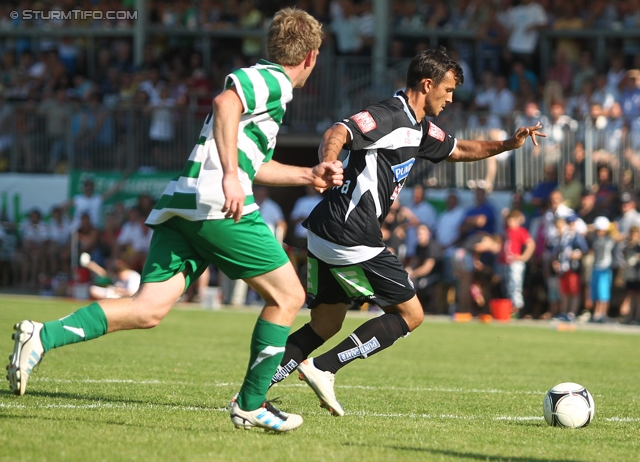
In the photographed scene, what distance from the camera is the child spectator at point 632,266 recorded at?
1741cm

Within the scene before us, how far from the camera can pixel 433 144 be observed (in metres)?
7.01

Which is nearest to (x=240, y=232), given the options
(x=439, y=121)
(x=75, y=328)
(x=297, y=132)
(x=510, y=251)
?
(x=75, y=328)

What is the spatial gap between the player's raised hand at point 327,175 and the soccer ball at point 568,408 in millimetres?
2110

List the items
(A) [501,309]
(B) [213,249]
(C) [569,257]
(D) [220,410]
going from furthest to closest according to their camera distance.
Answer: (A) [501,309] → (C) [569,257] → (D) [220,410] → (B) [213,249]

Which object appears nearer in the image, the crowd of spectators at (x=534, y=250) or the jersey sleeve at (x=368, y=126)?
the jersey sleeve at (x=368, y=126)

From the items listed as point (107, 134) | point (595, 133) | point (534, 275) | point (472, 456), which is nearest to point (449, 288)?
point (534, 275)

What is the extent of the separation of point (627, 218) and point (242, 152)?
13.7 m

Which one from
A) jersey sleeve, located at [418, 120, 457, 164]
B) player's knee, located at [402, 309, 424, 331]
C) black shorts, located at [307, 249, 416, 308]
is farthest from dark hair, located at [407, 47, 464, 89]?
player's knee, located at [402, 309, 424, 331]

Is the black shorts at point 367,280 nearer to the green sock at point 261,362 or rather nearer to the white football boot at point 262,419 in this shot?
the green sock at point 261,362

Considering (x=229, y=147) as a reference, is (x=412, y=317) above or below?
below

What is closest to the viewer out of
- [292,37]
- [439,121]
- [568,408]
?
[292,37]

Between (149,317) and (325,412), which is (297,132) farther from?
(149,317)

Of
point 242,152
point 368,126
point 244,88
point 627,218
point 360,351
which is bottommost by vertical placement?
point 627,218

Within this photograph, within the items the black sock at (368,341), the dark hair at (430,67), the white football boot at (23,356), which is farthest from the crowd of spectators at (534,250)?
the white football boot at (23,356)
